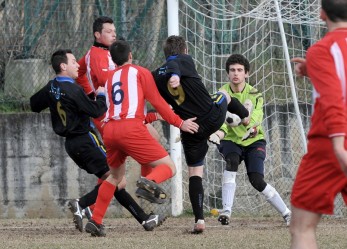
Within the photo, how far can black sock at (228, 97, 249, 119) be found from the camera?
9.17 m

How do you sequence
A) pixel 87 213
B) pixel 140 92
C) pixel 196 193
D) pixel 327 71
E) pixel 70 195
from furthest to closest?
pixel 70 195
pixel 87 213
pixel 196 193
pixel 140 92
pixel 327 71

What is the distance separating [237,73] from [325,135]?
4971mm

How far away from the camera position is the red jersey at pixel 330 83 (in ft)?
15.6

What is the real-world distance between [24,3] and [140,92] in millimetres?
4295

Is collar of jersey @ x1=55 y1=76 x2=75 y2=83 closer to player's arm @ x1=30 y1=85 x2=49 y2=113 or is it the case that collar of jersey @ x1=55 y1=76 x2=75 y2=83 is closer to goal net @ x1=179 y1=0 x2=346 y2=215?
player's arm @ x1=30 y1=85 x2=49 y2=113

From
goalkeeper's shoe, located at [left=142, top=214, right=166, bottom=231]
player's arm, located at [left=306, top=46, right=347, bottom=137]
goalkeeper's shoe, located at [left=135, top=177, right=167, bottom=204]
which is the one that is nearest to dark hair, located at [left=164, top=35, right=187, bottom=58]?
goalkeeper's shoe, located at [left=135, top=177, right=167, bottom=204]

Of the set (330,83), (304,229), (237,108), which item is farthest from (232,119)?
(330,83)

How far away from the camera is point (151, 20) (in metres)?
12.1

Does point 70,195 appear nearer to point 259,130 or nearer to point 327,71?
point 259,130

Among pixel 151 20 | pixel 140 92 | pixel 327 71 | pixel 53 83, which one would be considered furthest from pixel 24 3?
pixel 327 71

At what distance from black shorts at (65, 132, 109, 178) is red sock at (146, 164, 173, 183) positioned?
3.21 feet

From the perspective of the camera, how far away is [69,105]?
8977 mm

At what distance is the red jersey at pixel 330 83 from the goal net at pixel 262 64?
682 centimetres

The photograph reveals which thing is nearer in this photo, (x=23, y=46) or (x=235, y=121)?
(x=235, y=121)
